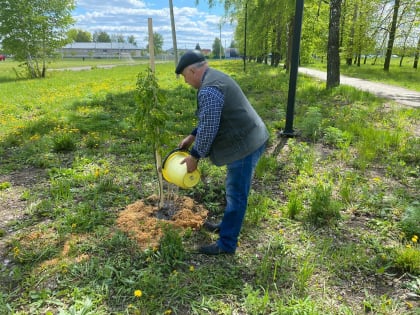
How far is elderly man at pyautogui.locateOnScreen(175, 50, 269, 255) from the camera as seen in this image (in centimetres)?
251

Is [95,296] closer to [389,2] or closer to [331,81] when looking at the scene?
[331,81]

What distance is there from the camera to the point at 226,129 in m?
2.66

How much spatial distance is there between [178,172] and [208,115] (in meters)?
0.67

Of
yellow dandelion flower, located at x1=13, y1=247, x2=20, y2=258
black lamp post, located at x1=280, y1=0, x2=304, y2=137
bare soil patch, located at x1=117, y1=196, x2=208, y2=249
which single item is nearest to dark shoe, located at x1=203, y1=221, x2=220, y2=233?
bare soil patch, located at x1=117, y1=196, x2=208, y2=249

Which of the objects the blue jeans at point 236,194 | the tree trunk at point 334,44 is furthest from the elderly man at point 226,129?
the tree trunk at point 334,44

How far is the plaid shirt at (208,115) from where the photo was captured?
2477 mm

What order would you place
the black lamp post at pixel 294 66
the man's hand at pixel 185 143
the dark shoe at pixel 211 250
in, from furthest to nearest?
1. the black lamp post at pixel 294 66
2. the man's hand at pixel 185 143
3. the dark shoe at pixel 211 250

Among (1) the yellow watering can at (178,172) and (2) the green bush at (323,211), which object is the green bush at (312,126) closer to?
(2) the green bush at (323,211)

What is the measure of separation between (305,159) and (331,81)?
7.23 m

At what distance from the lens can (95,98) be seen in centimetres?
1035

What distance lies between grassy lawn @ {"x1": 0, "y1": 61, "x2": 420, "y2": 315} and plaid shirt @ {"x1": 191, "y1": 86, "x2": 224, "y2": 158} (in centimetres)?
71

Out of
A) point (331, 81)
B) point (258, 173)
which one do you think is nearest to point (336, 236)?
point (258, 173)

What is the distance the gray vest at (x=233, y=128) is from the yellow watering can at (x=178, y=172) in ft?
1.05

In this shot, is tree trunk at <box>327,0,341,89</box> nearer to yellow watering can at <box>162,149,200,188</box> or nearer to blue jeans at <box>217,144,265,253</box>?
blue jeans at <box>217,144,265,253</box>
